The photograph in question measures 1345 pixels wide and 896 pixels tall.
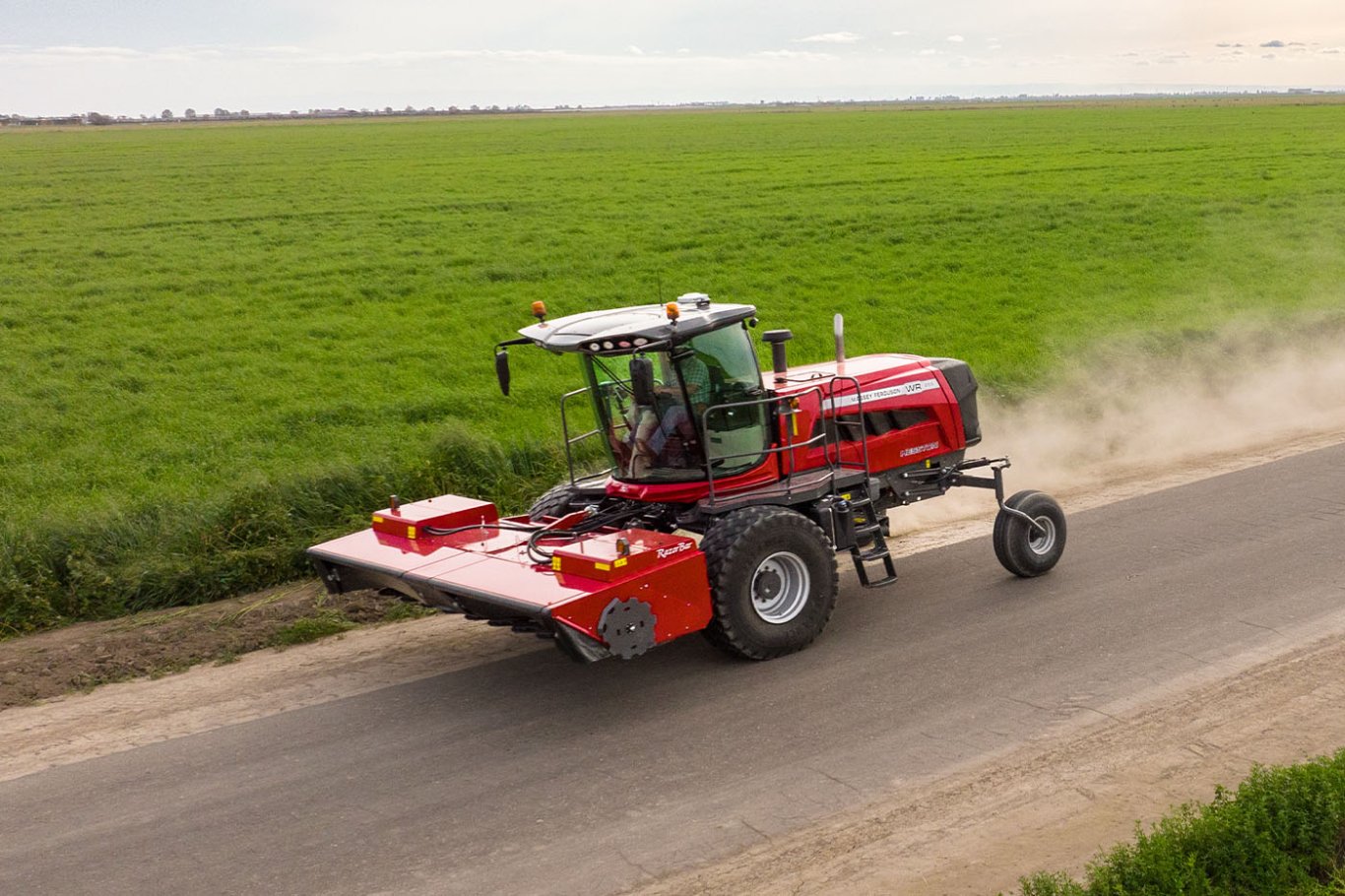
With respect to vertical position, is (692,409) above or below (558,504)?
above

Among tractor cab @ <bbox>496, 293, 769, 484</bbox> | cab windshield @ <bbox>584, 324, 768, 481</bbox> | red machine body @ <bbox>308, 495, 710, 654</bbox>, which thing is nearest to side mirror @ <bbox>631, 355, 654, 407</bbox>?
tractor cab @ <bbox>496, 293, 769, 484</bbox>

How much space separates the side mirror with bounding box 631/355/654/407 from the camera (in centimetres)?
885

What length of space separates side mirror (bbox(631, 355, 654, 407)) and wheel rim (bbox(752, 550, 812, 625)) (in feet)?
5.23

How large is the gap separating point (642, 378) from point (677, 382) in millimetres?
871

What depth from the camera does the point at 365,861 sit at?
6.82 meters

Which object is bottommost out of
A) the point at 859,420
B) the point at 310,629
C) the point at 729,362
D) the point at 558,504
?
the point at 310,629

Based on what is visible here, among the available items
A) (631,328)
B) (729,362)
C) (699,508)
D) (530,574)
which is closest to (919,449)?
(729,362)

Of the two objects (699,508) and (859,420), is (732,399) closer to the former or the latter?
(699,508)

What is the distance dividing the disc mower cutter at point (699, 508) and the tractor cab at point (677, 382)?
0.05ft

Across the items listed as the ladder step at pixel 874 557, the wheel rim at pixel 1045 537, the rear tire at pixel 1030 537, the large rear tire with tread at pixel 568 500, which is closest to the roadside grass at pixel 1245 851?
the ladder step at pixel 874 557

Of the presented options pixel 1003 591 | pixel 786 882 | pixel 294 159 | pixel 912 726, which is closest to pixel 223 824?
pixel 786 882

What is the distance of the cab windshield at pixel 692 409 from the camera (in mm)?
9773

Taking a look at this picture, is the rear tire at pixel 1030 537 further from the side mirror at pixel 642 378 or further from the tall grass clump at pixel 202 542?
the tall grass clump at pixel 202 542

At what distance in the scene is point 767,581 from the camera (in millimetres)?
9656
